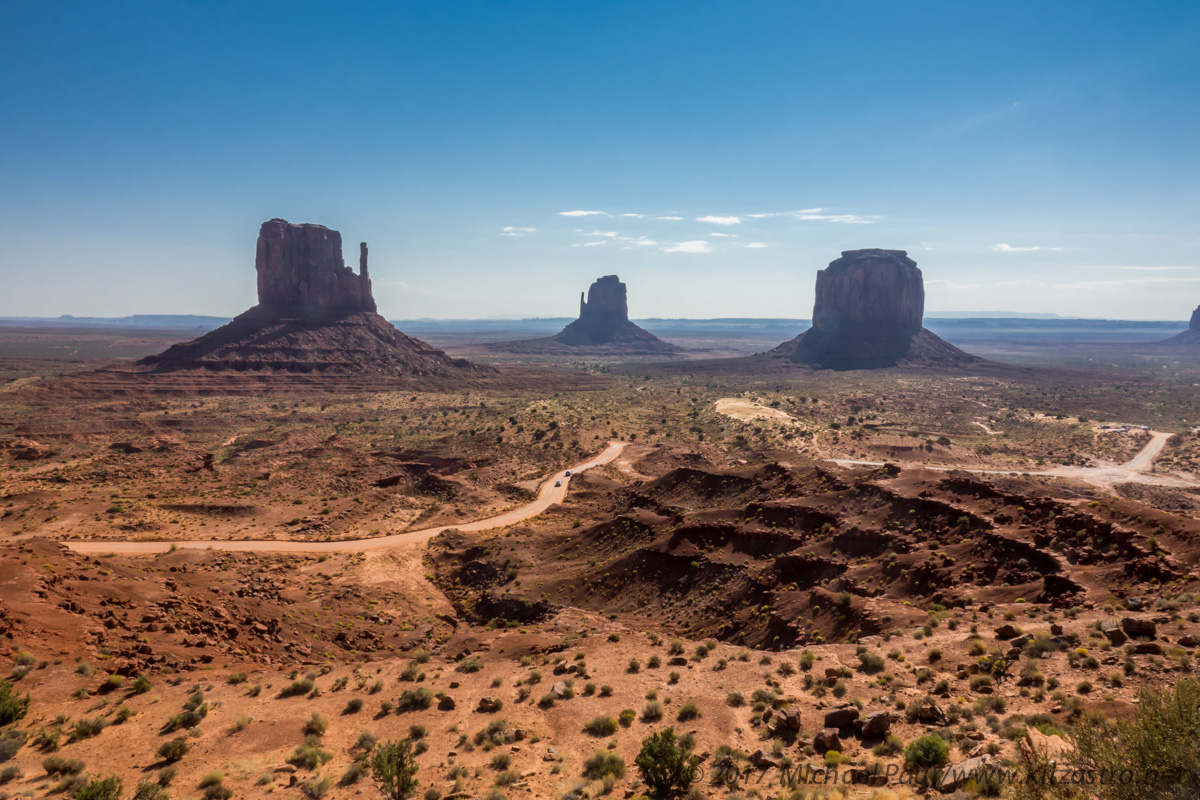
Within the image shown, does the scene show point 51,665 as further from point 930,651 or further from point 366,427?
point 366,427

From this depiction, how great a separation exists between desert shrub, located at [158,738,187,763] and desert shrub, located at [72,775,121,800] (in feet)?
6.46

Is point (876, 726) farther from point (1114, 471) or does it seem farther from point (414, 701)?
point (1114, 471)

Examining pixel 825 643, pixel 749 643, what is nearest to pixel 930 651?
pixel 825 643

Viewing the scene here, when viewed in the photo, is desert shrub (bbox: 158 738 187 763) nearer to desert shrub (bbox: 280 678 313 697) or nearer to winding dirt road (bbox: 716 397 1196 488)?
desert shrub (bbox: 280 678 313 697)

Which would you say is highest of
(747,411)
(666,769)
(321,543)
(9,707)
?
(666,769)

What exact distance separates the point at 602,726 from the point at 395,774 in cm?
569

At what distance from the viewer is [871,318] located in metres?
184

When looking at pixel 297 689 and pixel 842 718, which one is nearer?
pixel 842 718

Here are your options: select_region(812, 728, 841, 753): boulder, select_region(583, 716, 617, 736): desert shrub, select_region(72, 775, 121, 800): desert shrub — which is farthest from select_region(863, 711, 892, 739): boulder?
select_region(72, 775, 121, 800): desert shrub

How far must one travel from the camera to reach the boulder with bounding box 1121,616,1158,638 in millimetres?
15859

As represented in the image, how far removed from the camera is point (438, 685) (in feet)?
66.4

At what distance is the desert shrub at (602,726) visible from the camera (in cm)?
1614

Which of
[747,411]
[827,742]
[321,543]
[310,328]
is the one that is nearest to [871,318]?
[747,411]

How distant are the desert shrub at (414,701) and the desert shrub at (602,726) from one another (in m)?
5.38
